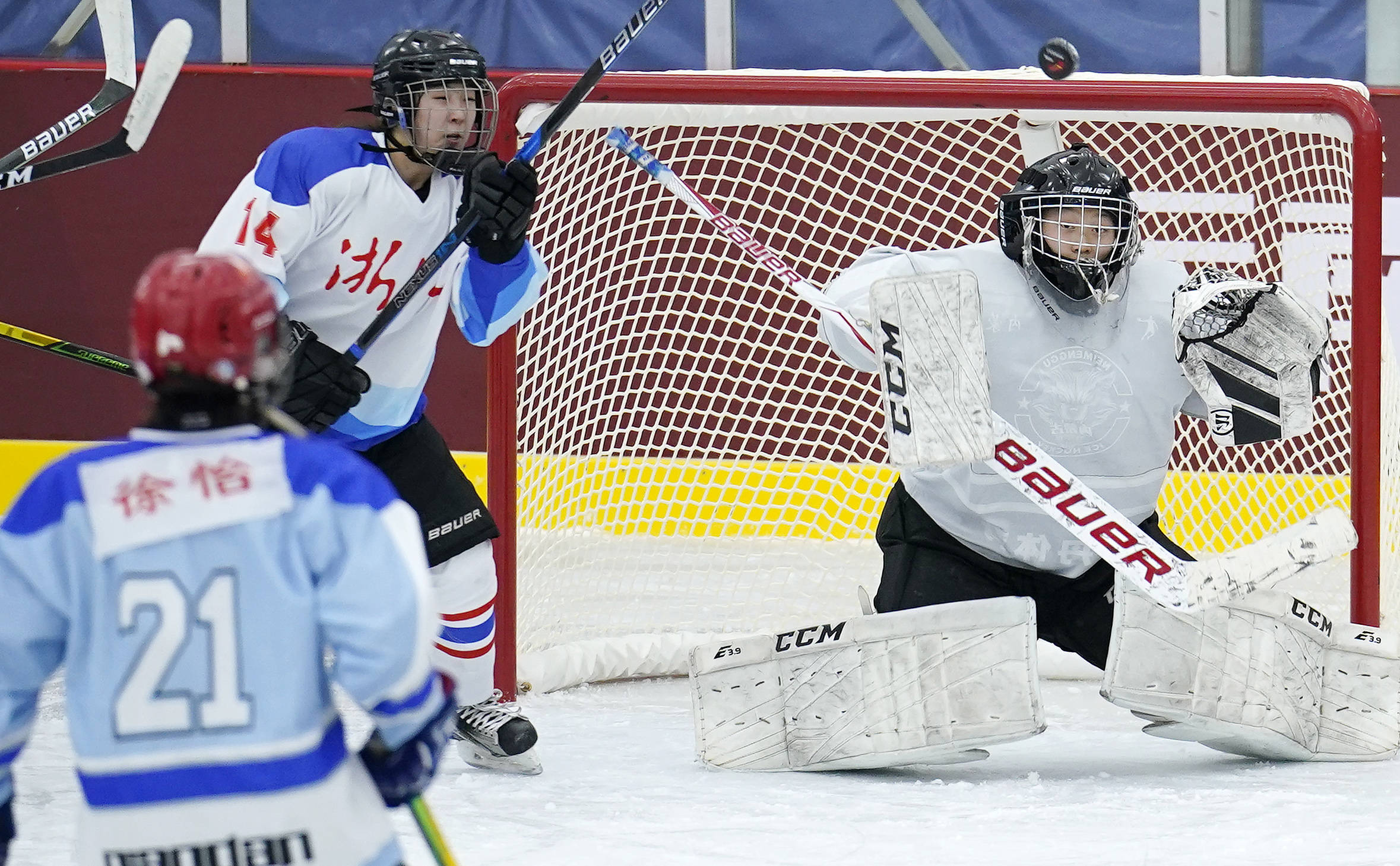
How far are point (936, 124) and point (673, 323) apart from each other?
33.4 inches

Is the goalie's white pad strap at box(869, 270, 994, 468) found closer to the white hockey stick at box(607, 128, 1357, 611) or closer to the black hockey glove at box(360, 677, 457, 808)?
the white hockey stick at box(607, 128, 1357, 611)

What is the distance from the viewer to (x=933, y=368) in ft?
8.53

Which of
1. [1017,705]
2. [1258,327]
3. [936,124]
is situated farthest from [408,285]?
[936,124]

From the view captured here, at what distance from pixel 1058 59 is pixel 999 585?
91 centimetres

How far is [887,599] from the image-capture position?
9.43 feet

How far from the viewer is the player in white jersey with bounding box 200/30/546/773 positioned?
262cm

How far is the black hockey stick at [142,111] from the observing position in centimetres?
284

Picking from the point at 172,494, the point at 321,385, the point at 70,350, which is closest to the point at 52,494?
the point at 172,494

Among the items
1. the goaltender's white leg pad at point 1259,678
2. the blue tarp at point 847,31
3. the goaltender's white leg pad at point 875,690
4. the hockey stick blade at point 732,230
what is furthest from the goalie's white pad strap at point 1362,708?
the blue tarp at point 847,31

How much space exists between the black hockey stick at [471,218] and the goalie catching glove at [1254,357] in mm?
938

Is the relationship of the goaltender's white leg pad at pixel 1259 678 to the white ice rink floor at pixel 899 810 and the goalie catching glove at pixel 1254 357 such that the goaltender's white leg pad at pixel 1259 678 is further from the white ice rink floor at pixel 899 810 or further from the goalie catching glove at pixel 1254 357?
the goalie catching glove at pixel 1254 357

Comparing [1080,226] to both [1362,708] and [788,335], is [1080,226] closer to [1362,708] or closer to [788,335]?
[1362,708]

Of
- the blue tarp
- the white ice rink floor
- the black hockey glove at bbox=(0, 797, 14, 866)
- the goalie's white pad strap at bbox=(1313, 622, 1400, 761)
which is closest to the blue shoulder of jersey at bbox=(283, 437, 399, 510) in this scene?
the black hockey glove at bbox=(0, 797, 14, 866)

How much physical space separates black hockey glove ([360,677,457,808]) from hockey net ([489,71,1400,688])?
181 centimetres
